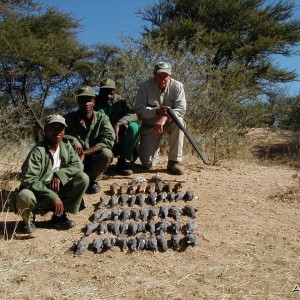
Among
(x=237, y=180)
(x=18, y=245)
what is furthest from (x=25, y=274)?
(x=237, y=180)

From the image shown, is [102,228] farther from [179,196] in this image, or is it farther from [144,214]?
[179,196]

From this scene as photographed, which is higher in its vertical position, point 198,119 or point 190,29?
point 190,29

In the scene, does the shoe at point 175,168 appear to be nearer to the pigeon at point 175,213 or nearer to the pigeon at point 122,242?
the pigeon at point 175,213

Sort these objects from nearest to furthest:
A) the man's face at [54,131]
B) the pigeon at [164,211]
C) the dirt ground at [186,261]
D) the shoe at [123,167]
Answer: the dirt ground at [186,261] < the man's face at [54,131] < the pigeon at [164,211] < the shoe at [123,167]

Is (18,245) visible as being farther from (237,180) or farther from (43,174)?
(237,180)

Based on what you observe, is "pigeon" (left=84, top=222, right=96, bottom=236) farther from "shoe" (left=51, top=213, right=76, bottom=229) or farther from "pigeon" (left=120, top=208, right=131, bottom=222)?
"pigeon" (left=120, top=208, right=131, bottom=222)

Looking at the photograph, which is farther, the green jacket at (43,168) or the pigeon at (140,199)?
the pigeon at (140,199)

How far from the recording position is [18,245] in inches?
192

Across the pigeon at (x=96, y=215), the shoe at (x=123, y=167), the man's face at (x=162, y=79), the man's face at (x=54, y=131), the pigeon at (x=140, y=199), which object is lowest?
the pigeon at (x=96, y=215)

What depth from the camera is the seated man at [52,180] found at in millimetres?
4910

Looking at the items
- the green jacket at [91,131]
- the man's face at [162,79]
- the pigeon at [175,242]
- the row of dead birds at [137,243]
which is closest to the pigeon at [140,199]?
the green jacket at [91,131]

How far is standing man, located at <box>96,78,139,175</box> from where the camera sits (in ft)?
22.7

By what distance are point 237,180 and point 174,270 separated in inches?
114

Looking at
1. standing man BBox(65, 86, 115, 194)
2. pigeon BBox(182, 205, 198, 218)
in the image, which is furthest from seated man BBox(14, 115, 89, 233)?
pigeon BBox(182, 205, 198, 218)
